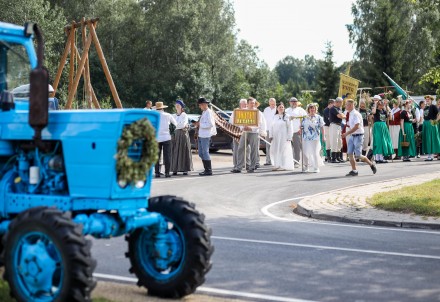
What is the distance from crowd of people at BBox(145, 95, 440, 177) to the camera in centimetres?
2266

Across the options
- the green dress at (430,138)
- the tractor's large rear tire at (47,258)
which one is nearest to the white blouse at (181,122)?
the green dress at (430,138)

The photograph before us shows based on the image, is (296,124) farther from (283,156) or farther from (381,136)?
(381,136)

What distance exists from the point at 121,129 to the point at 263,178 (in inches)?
600

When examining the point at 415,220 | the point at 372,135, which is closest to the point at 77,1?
the point at 372,135

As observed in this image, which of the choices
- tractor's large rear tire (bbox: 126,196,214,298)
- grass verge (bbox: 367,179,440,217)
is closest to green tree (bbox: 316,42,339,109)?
grass verge (bbox: 367,179,440,217)

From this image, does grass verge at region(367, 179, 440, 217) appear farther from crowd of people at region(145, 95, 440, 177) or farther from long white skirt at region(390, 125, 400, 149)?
long white skirt at region(390, 125, 400, 149)

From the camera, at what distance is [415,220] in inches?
521

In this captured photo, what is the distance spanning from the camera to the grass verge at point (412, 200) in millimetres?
14102

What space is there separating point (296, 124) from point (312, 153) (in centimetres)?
297

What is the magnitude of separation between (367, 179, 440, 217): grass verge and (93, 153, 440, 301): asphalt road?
1.47 metres

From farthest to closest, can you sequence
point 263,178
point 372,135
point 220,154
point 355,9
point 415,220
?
point 355,9 → point 220,154 → point 372,135 → point 263,178 → point 415,220

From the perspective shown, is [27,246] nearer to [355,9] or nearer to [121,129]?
[121,129]

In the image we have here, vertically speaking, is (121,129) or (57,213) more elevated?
(121,129)

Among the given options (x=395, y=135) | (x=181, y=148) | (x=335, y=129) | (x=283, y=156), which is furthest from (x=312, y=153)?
(x=395, y=135)
